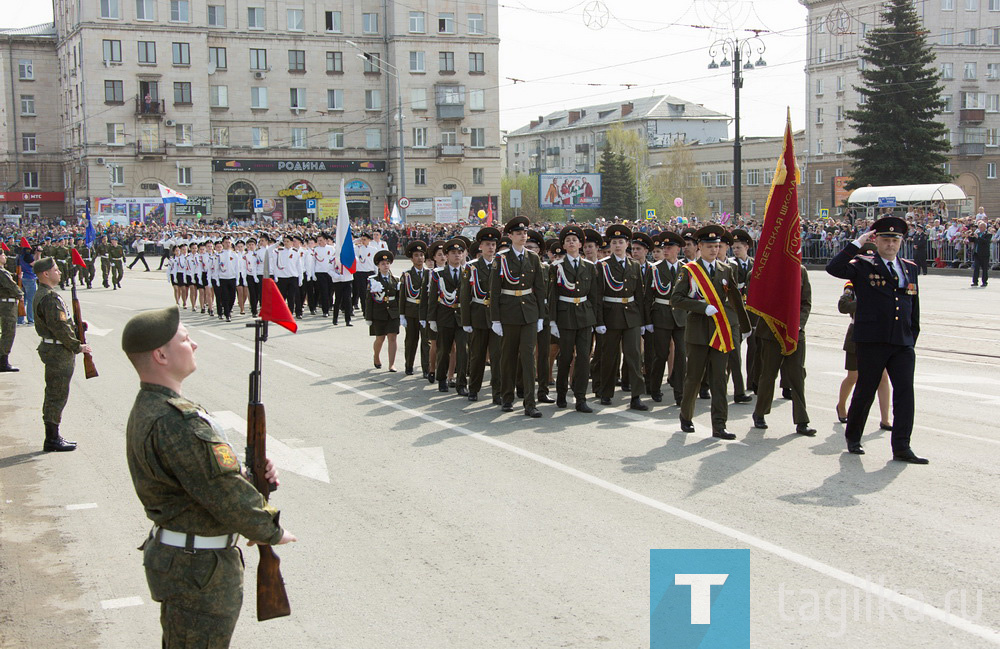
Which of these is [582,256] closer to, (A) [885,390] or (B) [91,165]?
(A) [885,390]

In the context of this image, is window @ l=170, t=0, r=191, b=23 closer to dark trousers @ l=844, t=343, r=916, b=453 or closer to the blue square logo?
dark trousers @ l=844, t=343, r=916, b=453

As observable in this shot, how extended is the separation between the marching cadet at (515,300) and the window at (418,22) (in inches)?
2810

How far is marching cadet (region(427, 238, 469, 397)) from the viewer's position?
44.4 ft

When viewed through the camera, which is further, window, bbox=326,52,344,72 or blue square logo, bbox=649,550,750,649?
window, bbox=326,52,344,72

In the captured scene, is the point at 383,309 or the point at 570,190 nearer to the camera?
the point at 383,309

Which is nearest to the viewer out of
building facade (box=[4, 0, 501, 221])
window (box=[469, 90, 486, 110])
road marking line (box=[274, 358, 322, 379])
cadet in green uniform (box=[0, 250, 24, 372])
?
road marking line (box=[274, 358, 322, 379])

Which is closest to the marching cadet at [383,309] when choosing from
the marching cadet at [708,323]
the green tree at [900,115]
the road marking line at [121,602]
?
the marching cadet at [708,323]

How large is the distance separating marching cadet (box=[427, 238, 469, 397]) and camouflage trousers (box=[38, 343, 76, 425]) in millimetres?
4879

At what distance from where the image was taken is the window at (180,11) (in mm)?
75562

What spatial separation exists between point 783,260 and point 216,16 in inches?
2952

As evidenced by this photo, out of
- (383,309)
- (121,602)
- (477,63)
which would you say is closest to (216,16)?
(477,63)

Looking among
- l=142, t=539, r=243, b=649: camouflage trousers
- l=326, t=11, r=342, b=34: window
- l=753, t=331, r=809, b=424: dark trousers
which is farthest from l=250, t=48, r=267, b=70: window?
l=142, t=539, r=243, b=649: camouflage trousers

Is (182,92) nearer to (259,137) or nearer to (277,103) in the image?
(259,137)

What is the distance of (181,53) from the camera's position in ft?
250
